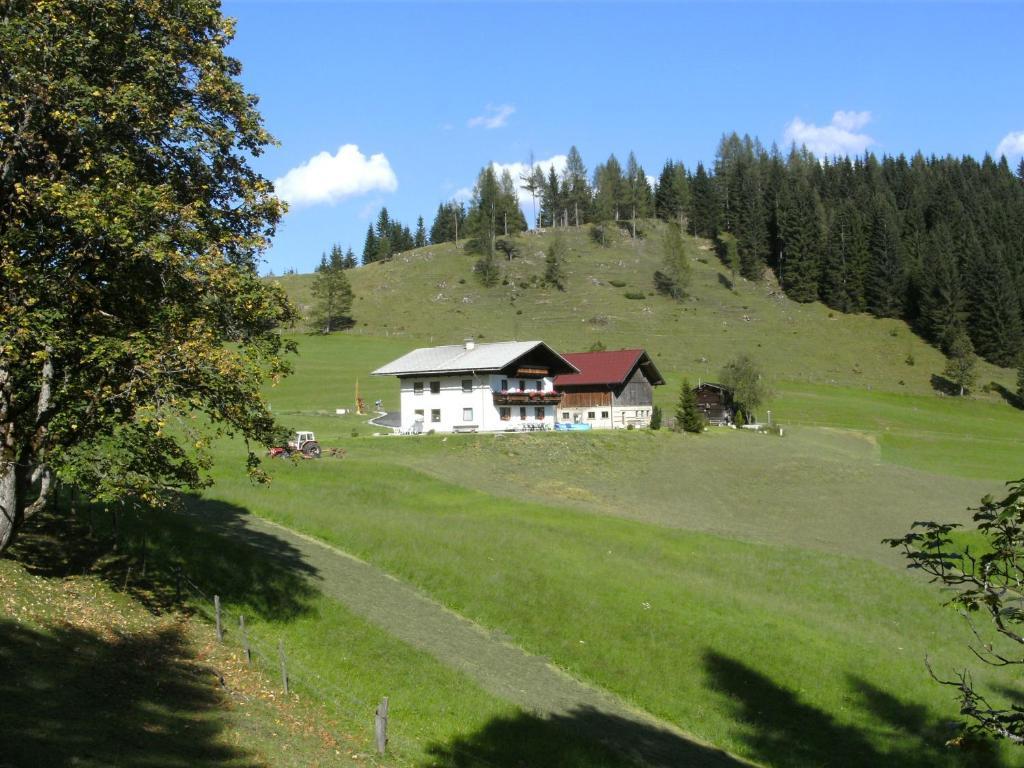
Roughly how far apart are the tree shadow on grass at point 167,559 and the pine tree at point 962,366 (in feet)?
403

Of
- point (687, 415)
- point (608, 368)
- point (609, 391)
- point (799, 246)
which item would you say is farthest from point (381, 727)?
point (799, 246)

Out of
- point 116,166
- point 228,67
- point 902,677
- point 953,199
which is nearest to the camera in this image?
point 116,166

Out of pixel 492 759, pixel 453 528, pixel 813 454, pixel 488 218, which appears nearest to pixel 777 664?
pixel 492 759

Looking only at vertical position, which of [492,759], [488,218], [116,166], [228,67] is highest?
[488,218]

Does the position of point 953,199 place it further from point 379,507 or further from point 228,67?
point 228,67

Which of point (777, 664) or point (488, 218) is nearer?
point (777, 664)

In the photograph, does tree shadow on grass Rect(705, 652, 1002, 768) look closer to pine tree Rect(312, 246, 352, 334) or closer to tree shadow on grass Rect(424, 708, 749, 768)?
tree shadow on grass Rect(424, 708, 749, 768)

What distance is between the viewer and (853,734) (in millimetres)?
22812

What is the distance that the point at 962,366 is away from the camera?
408 feet

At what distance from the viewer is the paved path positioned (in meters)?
20.8

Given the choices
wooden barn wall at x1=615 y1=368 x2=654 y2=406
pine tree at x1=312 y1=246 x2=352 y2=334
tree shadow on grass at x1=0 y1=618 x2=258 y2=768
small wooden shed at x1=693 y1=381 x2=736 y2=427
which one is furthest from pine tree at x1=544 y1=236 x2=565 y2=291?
tree shadow on grass at x1=0 y1=618 x2=258 y2=768

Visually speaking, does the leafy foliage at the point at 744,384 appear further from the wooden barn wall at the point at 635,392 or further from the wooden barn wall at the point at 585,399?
the wooden barn wall at the point at 585,399

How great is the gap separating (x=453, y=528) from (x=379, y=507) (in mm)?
6548

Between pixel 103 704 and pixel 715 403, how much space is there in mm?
88943
